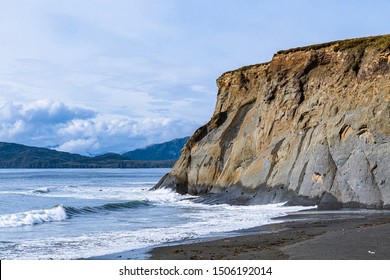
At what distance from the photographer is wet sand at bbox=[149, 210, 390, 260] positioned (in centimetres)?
1333

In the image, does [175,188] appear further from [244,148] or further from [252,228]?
[252,228]

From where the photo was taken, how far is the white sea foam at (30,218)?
27472 millimetres

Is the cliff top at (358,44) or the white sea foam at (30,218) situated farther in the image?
the cliff top at (358,44)

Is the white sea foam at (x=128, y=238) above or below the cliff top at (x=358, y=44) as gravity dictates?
below

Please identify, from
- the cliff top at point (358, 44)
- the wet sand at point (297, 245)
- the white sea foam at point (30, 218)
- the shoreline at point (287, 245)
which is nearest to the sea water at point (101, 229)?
the white sea foam at point (30, 218)

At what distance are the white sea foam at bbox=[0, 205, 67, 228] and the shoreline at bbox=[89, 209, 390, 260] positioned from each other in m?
12.7

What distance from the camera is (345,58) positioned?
117 feet

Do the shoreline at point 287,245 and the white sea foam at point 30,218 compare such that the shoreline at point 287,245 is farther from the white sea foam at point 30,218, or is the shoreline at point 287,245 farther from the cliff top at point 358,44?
the cliff top at point 358,44

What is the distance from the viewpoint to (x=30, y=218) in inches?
1133

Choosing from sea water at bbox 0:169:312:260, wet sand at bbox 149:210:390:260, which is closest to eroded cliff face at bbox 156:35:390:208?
sea water at bbox 0:169:312:260

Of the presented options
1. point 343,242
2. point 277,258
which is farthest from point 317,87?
point 277,258

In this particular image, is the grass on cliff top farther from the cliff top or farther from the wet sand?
the wet sand

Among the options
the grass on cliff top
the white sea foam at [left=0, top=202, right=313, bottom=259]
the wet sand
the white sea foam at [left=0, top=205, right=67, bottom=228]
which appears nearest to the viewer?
the wet sand

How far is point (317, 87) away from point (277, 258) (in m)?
25.8
